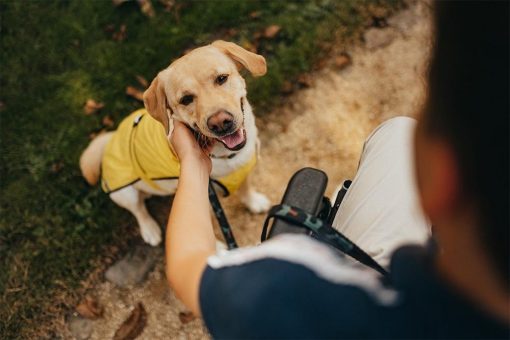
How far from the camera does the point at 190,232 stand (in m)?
1.62

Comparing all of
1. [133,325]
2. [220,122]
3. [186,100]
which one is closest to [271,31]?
[186,100]

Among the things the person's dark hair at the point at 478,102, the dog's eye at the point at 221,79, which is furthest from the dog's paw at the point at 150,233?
the person's dark hair at the point at 478,102

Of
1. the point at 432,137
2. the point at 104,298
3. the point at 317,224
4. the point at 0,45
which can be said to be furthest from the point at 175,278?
the point at 0,45

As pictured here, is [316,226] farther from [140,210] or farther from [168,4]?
[168,4]

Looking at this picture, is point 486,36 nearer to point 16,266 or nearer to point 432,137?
point 432,137

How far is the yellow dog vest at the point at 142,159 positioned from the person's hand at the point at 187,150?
0.27 metres

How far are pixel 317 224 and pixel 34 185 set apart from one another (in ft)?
8.99

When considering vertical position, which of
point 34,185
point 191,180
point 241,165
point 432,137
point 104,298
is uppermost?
point 432,137

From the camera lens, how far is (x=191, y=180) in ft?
6.18

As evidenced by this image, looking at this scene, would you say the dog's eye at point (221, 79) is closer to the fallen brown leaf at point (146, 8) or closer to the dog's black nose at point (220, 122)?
the dog's black nose at point (220, 122)

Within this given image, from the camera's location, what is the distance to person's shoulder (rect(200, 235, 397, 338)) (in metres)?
1.10

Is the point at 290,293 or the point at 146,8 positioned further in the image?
the point at 146,8

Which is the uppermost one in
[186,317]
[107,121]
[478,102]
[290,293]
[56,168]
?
[478,102]

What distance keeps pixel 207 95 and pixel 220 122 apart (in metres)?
0.18
